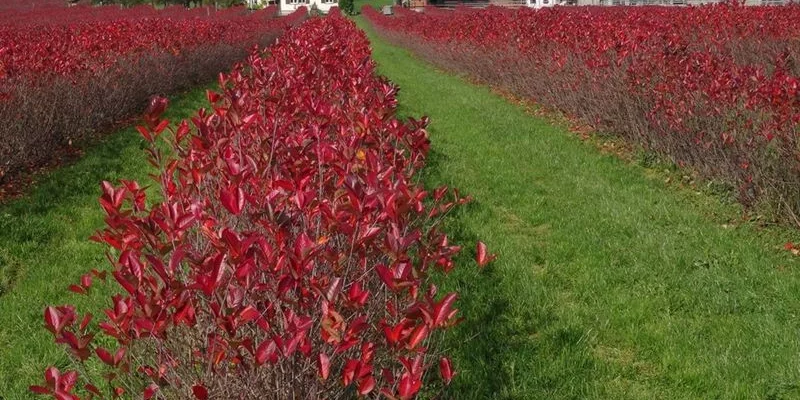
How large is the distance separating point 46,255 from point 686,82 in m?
6.35

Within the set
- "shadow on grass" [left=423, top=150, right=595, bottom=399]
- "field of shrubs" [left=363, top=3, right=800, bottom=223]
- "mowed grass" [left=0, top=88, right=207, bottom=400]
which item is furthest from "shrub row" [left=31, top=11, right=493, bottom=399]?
"field of shrubs" [left=363, top=3, right=800, bottom=223]

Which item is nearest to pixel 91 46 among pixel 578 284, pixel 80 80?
Result: pixel 80 80

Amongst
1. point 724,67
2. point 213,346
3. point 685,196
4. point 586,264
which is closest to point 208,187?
point 213,346

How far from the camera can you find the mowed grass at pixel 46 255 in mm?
3930

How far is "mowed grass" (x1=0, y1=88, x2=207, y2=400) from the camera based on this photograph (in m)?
3.93

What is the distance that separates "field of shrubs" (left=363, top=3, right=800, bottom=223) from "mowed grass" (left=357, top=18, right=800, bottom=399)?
18.2 inches

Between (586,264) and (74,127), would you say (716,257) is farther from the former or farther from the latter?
(74,127)

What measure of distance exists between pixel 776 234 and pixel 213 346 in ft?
17.3

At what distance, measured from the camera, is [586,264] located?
5.29 meters

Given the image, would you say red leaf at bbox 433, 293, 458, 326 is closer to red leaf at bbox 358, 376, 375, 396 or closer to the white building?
red leaf at bbox 358, 376, 375, 396

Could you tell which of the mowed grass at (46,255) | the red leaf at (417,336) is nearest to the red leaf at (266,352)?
the red leaf at (417,336)

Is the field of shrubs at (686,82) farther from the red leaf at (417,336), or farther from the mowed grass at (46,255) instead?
the mowed grass at (46,255)

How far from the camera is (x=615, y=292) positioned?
477 cm

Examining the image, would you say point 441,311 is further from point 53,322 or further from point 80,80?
point 80,80
